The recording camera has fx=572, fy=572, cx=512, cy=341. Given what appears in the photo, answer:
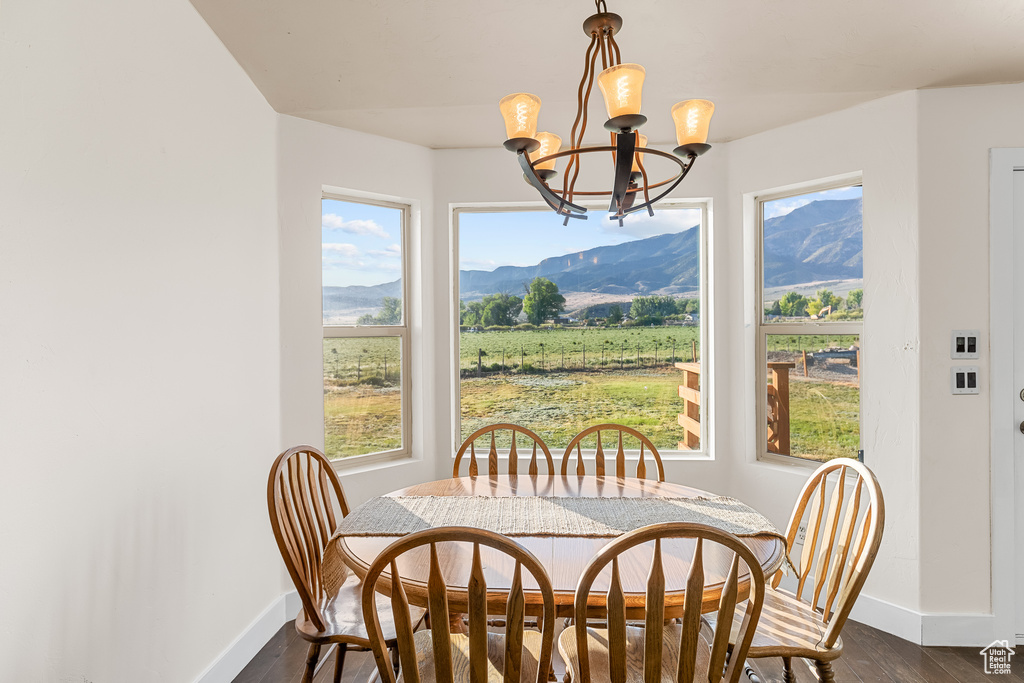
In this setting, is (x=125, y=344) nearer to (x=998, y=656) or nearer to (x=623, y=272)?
(x=623, y=272)

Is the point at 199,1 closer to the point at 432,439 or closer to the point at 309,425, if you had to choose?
the point at 309,425

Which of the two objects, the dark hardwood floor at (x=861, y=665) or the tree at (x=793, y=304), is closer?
the dark hardwood floor at (x=861, y=665)

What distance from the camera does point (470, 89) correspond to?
2496 millimetres

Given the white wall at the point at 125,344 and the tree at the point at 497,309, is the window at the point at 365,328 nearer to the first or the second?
the tree at the point at 497,309

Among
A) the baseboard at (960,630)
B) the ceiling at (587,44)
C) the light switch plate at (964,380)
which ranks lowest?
the baseboard at (960,630)

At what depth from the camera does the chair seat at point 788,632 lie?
5.16 feet

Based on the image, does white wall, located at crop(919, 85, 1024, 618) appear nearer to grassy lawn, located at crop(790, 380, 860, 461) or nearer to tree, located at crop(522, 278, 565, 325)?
grassy lawn, located at crop(790, 380, 860, 461)

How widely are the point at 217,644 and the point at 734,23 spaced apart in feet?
9.55

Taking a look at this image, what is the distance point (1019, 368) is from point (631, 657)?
7.25 ft

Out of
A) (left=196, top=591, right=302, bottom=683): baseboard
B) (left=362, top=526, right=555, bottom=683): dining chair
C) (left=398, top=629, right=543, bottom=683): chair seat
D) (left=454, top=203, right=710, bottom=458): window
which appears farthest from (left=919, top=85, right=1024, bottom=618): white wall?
(left=196, top=591, right=302, bottom=683): baseboard

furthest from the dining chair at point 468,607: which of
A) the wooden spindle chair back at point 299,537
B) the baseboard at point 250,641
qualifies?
the baseboard at point 250,641

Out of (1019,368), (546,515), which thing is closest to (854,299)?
(1019,368)

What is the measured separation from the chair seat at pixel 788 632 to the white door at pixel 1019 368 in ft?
4.52

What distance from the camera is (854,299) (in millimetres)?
2881
